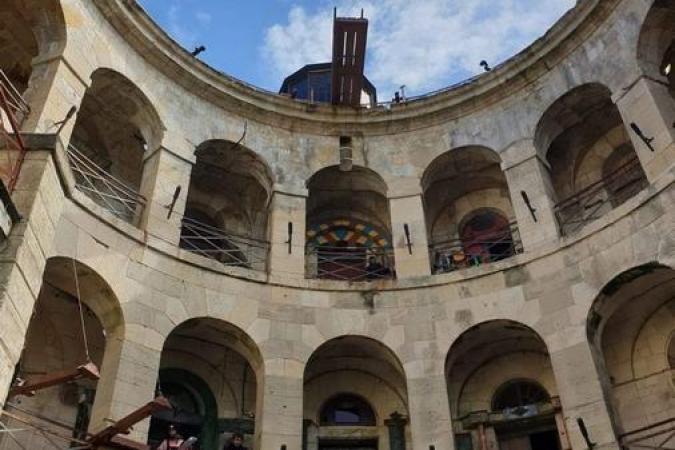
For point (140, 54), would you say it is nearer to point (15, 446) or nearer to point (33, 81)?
point (33, 81)

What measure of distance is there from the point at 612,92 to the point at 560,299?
521cm

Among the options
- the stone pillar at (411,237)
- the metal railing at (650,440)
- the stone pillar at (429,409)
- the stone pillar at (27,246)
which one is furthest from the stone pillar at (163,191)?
the metal railing at (650,440)

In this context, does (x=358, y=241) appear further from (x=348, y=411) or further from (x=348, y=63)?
(x=348, y=63)

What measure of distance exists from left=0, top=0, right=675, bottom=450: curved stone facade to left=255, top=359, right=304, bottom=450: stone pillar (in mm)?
46

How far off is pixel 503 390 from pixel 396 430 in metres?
2.74

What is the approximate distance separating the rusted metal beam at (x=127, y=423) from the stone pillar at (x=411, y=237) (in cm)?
778

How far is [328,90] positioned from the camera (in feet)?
78.5

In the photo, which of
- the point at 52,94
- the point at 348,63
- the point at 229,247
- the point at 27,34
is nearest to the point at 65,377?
the point at 52,94

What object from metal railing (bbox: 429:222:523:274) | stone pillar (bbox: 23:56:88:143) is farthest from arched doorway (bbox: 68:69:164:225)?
metal railing (bbox: 429:222:523:274)

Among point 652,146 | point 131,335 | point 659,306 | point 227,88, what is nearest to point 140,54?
point 227,88

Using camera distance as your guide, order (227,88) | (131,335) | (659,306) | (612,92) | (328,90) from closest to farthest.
Answer: (131,335) < (659,306) < (612,92) < (227,88) < (328,90)

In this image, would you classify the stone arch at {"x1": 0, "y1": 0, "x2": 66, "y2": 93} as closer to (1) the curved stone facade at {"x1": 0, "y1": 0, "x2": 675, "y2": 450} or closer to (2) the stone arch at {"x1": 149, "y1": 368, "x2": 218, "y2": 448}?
(1) the curved stone facade at {"x1": 0, "y1": 0, "x2": 675, "y2": 450}

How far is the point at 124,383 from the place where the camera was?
41.0 feet

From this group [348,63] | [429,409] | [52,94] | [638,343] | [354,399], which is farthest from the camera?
[348,63]
